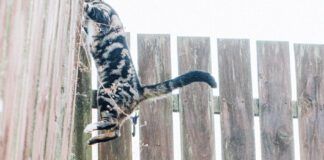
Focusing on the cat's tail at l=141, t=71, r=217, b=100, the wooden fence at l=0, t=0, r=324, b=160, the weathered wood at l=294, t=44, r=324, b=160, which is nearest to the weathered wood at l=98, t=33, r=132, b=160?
the wooden fence at l=0, t=0, r=324, b=160

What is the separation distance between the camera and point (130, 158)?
90.4 inches

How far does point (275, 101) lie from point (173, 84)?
456 millimetres

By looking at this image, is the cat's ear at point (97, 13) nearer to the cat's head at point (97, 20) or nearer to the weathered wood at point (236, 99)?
the cat's head at point (97, 20)

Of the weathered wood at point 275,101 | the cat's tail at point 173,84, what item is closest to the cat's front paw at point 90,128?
the cat's tail at point 173,84

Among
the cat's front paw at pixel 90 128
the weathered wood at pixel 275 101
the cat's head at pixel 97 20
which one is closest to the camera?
the cat's front paw at pixel 90 128

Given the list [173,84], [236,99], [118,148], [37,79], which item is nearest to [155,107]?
[173,84]

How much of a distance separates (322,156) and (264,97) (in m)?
0.35

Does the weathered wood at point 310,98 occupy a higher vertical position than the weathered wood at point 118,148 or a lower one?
higher

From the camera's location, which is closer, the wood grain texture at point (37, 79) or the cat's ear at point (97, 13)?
the wood grain texture at point (37, 79)

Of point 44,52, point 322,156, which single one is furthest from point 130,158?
point 44,52

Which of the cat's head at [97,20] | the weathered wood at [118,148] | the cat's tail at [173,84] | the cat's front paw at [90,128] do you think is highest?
the cat's head at [97,20]

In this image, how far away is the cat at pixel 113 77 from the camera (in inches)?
91.3

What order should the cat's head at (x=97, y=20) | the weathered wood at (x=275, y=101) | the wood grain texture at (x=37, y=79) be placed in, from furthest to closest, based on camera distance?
the cat's head at (x=97, y=20) < the weathered wood at (x=275, y=101) < the wood grain texture at (x=37, y=79)

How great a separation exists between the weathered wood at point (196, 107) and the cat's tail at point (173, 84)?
0.04m
